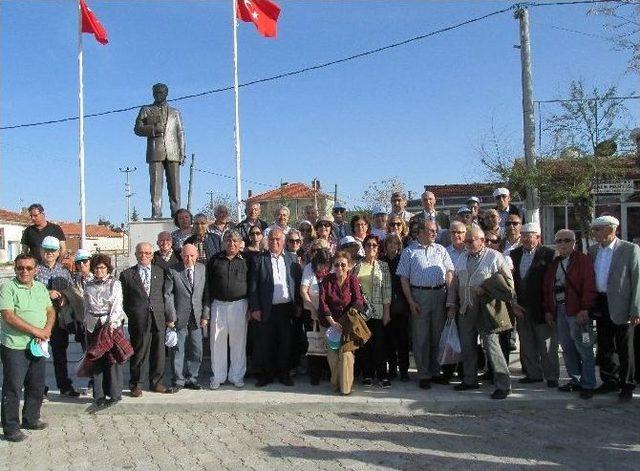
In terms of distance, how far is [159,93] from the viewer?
10562mm

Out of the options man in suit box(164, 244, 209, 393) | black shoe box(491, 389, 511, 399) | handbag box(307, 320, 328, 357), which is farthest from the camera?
handbag box(307, 320, 328, 357)

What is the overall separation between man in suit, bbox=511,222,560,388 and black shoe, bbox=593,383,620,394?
46 cm

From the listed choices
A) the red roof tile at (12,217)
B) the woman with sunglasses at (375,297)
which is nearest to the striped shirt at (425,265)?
the woman with sunglasses at (375,297)

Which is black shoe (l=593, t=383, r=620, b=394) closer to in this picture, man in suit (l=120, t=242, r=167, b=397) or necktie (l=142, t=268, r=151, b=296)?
man in suit (l=120, t=242, r=167, b=397)

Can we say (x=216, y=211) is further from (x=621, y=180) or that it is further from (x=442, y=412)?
(x=621, y=180)

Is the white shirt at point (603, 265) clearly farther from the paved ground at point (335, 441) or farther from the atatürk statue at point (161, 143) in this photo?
the atatürk statue at point (161, 143)

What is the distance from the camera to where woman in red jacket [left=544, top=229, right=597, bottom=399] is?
6051 mm

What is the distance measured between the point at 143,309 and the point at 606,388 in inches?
199

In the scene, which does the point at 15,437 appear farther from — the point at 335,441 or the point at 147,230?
the point at 147,230

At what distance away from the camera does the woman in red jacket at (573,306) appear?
605cm

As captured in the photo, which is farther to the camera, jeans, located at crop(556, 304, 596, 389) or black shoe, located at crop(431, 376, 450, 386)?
black shoe, located at crop(431, 376, 450, 386)

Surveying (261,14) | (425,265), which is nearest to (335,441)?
(425,265)

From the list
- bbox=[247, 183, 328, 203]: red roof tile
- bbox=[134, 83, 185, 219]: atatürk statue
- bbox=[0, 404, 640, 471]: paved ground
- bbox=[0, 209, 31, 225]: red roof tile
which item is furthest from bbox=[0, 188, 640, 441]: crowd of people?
bbox=[0, 209, 31, 225]: red roof tile

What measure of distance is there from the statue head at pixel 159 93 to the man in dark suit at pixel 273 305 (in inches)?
192
